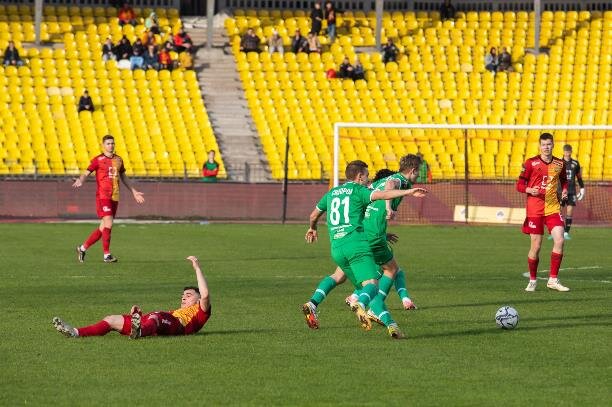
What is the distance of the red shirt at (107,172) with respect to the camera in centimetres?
2203

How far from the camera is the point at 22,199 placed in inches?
1384

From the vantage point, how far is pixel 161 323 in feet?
39.2

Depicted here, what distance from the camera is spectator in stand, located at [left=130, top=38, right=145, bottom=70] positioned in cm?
4203

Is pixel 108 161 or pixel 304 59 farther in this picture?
pixel 304 59

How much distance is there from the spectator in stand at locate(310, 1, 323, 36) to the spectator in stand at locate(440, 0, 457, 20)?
4.65 metres

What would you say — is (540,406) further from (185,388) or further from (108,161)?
(108,161)

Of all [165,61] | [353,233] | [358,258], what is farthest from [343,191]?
[165,61]

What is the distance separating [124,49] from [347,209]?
30.9 metres

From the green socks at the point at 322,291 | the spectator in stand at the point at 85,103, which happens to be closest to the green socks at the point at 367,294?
the green socks at the point at 322,291

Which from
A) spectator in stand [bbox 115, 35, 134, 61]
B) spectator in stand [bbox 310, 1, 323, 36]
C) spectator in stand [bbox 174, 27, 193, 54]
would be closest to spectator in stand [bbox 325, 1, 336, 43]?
spectator in stand [bbox 310, 1, 323, 36]

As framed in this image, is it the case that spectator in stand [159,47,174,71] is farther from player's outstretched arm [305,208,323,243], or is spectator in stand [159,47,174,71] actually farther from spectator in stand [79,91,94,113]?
player's outstretched arm [305,208,323,243]

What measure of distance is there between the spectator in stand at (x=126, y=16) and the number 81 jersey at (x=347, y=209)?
109 ft

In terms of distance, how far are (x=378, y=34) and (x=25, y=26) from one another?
1231 cm

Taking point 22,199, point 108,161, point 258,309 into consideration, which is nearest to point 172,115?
point 22,199
